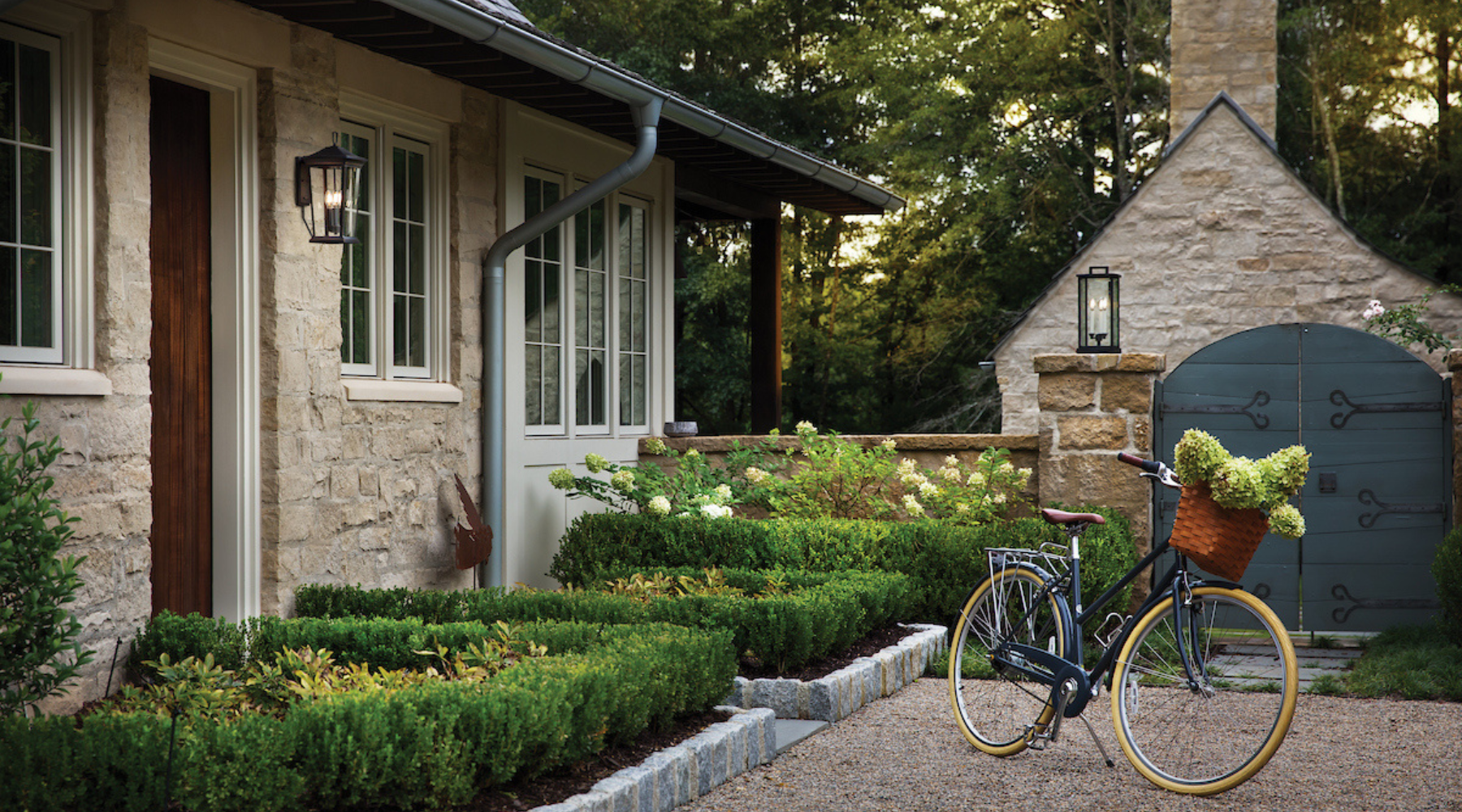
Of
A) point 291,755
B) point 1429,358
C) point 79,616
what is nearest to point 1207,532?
point 291,755

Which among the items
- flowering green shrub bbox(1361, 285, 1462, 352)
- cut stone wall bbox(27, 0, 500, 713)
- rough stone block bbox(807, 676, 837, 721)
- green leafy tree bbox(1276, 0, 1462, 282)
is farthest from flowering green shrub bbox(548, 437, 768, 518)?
green leafy tree bbox(1276, 0, 1462, 282)

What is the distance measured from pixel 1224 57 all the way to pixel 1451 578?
6908 millimetres

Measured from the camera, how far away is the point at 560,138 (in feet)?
26.1

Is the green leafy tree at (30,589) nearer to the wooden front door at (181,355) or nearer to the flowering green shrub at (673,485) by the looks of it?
the wooden front door at (181,355)

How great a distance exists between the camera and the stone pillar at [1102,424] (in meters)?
7.22

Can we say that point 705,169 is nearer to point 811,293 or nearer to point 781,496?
point 781,496

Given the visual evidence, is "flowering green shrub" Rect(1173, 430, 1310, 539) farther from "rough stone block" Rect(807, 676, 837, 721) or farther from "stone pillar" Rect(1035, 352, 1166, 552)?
"stone pillar" Rect(1035, 352, 1166, 552)

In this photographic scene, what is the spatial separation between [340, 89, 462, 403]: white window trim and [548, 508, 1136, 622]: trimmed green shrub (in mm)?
1153

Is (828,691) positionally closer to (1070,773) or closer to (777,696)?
(777,696)

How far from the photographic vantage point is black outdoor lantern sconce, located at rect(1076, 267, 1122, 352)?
25.7 feet

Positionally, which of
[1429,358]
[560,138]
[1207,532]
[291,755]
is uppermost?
[560,138]

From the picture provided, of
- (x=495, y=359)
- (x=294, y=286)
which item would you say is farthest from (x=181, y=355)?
(x=495, y=359)

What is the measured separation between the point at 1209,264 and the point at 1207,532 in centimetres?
Result: 792

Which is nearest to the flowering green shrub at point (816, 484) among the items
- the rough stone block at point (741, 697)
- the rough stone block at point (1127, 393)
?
the rough stone block at point (1127, 393)
